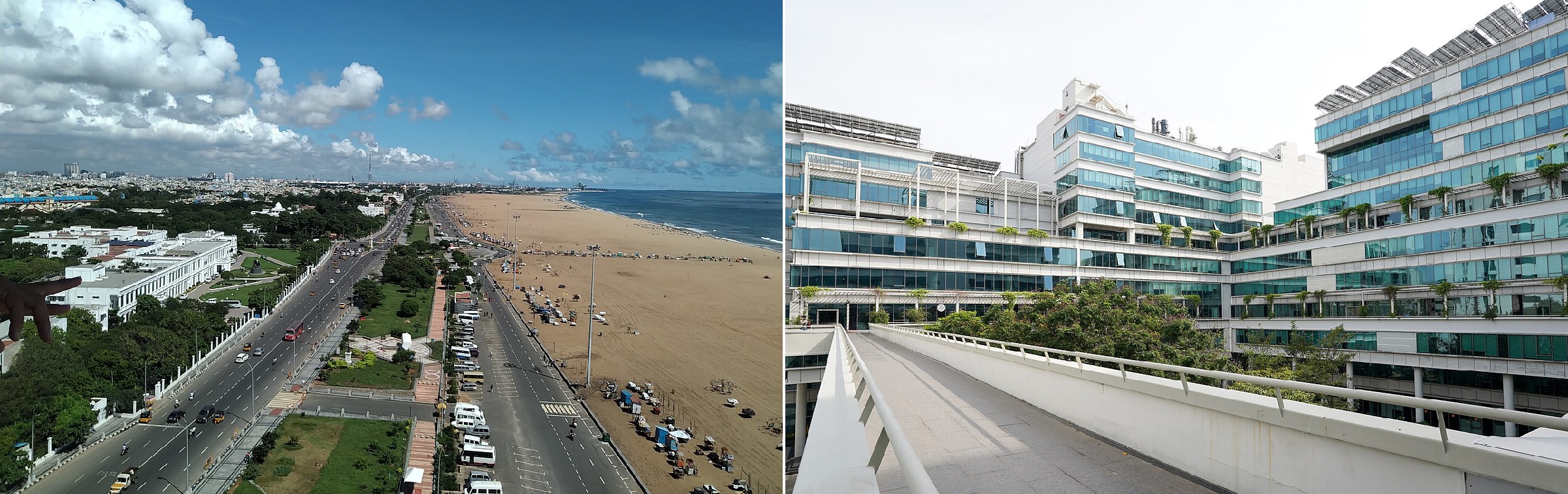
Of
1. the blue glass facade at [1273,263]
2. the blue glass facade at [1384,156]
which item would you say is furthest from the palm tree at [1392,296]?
the blue glass facade at [1273,263]

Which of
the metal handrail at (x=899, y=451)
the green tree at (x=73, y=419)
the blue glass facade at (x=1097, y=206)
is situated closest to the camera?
the metal handrail at (x=899, y=451)

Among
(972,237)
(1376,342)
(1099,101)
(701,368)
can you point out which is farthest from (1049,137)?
(701,368)

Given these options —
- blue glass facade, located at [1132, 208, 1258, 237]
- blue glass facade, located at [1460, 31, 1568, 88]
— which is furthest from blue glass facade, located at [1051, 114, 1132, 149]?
blue glass facade, located at [1460, 31, 1568, 88]

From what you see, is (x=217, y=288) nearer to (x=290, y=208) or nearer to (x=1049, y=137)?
(x=290, y=208)

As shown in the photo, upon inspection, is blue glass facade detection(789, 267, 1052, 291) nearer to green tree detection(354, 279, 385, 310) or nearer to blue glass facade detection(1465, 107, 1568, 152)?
blue glass facade detection(1465, 107, 1568, 152)

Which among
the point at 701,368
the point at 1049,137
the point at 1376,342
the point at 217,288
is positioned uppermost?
the point at 1049,137

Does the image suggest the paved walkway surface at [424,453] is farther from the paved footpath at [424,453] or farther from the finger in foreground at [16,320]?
the finger in foreground at [16,320]

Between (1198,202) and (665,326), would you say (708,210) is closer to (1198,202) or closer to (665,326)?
(665,326)
